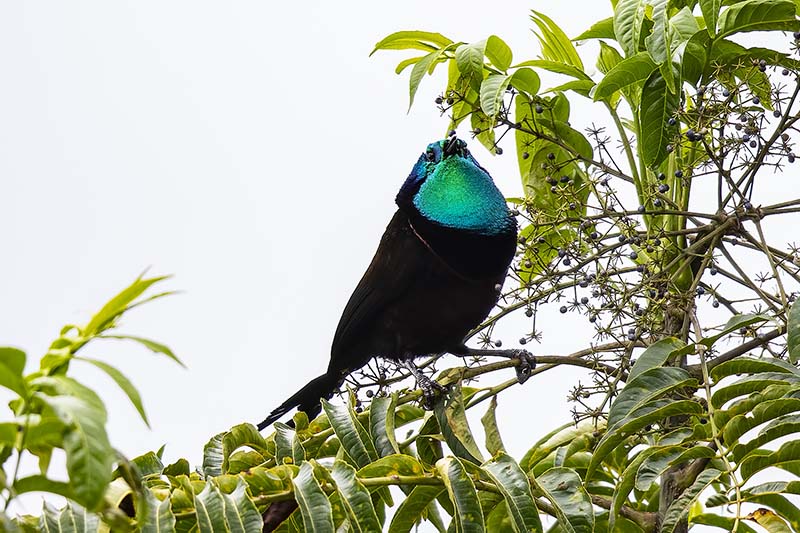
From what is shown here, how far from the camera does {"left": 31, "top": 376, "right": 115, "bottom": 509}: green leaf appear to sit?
1.98 feet

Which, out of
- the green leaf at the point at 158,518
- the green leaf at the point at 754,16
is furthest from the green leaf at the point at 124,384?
the green leaf at the point at 754,16

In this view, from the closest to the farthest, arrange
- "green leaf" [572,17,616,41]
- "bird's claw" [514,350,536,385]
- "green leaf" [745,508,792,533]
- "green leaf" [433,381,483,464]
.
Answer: "green leaf" [745,508,792,533] < "green leaf" [433,381,483,464] < "bird's claw" [514,350,536,385] < "green leaf" [572,17,616,41]

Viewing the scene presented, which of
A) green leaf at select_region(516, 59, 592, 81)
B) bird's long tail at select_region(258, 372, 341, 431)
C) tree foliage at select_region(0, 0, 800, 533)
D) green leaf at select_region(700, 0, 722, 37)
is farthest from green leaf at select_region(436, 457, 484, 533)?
bird's long tail at select_region(258, 372, 341, 431)

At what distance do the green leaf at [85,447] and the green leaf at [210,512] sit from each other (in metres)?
0.47

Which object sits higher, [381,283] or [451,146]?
[451,146]

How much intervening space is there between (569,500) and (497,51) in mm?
859

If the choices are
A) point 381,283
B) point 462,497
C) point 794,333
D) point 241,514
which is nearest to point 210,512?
point 241,514

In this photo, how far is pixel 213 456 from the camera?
1.45 metres

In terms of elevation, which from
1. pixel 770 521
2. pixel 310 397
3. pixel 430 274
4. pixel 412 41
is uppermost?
pixel 412 41

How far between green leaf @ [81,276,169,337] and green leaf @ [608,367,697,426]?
0.73 m

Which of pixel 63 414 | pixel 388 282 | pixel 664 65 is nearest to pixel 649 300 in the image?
pixel 664 65

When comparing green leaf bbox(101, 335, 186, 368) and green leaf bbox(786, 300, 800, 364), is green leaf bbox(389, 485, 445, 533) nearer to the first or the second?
green leaf bbox(786, 300, 800, 364)

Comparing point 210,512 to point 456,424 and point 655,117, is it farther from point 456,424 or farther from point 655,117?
point 655,117

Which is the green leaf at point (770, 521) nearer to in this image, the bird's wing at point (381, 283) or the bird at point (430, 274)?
the bird at point (430, 274)
